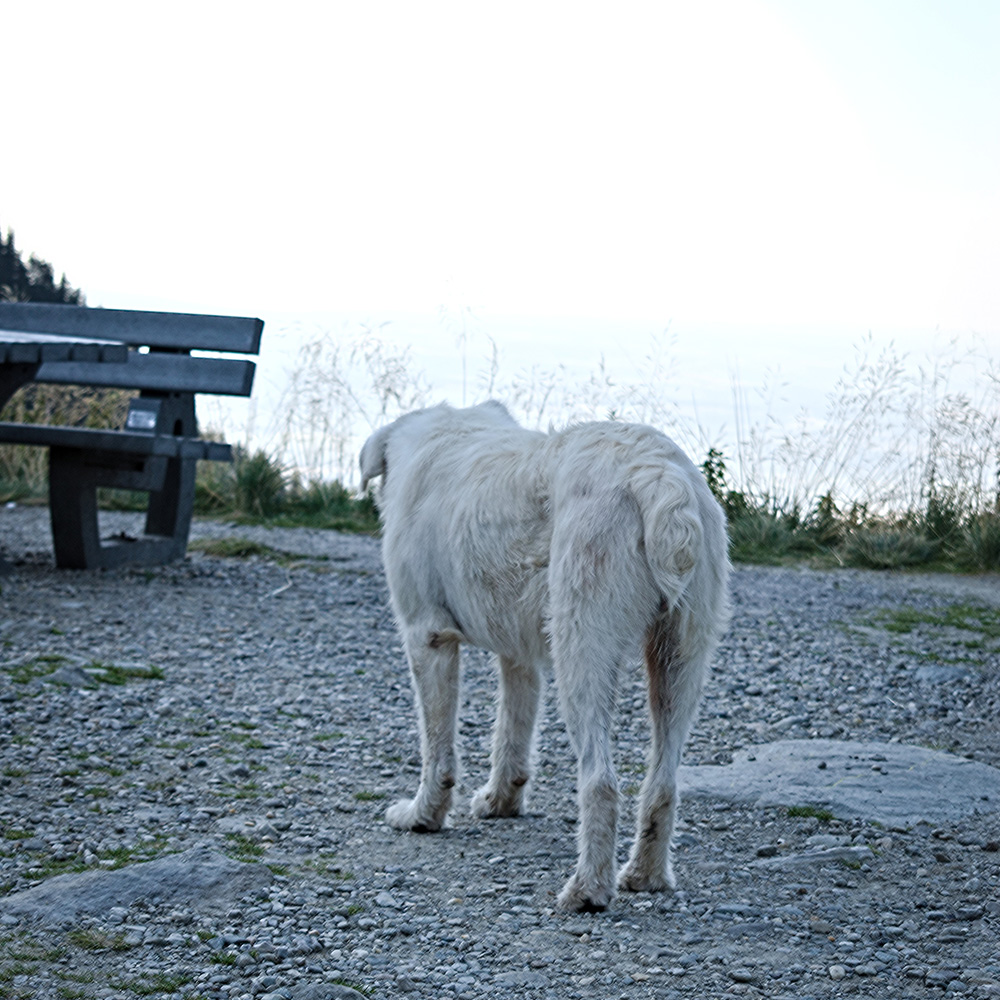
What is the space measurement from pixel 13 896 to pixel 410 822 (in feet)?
3.66

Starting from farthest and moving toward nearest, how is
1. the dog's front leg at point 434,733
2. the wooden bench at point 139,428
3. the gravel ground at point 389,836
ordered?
the wooden bench at point 139,428
the dog's front leg at point 434,733
the gravel ground at point 389,836

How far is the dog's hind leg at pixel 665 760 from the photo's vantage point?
295 cm

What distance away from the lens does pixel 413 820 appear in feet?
11.2

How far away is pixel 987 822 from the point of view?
136 inches

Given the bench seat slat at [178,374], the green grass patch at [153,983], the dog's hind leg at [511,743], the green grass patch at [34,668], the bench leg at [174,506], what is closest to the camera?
the green grass patch at [153,983]

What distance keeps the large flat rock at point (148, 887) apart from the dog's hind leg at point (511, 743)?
Answer: 0.85 meters

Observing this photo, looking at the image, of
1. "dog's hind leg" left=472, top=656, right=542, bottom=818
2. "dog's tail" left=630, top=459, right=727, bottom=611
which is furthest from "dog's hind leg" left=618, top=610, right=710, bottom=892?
"dog's hind leg" left=472, top=656, right=542, bottom=818

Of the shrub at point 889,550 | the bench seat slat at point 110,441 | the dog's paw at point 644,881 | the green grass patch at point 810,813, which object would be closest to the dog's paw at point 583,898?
the dog's paw at point 644,881

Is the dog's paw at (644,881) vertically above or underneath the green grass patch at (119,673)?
underneath

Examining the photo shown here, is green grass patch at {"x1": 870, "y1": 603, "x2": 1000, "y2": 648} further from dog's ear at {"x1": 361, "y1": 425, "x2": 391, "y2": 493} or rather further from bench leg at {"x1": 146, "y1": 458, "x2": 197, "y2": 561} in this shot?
bench leg at {"x1": 146, "y1": 458, "x2": 197, "y2": 561}

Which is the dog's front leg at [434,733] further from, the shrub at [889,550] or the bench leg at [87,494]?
the shrub at [889,550]

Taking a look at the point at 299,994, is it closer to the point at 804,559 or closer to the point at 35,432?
the point at 35,432

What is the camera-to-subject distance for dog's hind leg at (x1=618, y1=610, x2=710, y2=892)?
2.95 meters

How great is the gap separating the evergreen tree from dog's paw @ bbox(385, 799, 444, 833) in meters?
11.6
